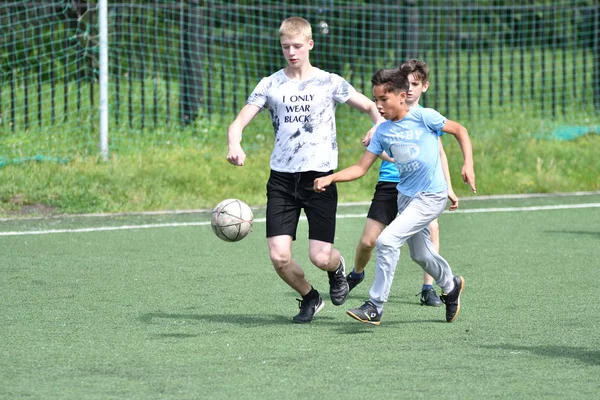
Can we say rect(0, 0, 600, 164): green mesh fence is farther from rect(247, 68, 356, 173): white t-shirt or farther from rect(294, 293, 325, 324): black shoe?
rect(294, 293, 325, 324): black shoe

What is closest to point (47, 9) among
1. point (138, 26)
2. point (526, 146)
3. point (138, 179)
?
point (138, 26)

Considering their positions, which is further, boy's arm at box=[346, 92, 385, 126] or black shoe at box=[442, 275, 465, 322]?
boy's arm at box=[346, 92, 385, 126]

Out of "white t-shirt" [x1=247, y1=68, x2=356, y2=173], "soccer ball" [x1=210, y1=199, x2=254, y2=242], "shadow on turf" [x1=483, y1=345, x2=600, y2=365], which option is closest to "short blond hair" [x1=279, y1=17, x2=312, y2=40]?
"white t-shirt" [x1=247, y1=68, x2=356, y2=173]

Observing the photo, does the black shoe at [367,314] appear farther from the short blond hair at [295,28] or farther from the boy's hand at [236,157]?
the short blond hair at [295,28]

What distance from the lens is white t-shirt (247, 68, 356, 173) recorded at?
7129 millimetres

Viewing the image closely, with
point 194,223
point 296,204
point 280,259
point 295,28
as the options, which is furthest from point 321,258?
point 194,223

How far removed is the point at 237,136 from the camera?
23.0ft

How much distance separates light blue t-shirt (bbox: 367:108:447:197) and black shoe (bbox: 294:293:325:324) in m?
0.93

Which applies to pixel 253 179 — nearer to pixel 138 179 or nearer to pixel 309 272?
Result: pixel 138 179

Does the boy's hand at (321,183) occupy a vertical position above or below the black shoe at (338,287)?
above

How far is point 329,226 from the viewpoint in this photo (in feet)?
23.6

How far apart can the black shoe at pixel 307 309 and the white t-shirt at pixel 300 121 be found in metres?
0.83

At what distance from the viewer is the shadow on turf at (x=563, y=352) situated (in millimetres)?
6004

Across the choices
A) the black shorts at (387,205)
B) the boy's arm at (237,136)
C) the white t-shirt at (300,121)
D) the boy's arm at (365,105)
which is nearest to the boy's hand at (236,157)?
the boy's arm at (237,136)
